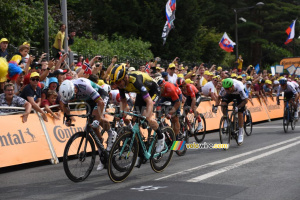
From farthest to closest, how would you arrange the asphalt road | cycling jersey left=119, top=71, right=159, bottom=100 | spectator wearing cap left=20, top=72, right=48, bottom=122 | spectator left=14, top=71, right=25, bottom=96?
spectator left=14, top=71, right=25, bottom=96 → spectator wearing cap left=20, top=72, right=48, bottom=122 → cycling jersey left=119, top=71, right=159, bottom=100 → the asphalt road

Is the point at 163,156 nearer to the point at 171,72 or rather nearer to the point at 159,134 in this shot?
the point at 159,134

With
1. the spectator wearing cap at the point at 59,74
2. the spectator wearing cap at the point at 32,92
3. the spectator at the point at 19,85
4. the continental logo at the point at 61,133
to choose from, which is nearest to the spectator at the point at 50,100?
the continental logo at the point at 61,133

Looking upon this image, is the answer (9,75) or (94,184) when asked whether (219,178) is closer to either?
(94,184)

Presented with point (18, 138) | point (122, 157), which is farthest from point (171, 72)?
point (122, 157)

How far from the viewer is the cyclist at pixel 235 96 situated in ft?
→ 41.9

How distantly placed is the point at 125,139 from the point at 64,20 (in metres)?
9.24

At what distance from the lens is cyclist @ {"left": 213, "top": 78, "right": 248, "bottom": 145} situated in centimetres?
1278

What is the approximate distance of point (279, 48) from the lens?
58656 millimetres

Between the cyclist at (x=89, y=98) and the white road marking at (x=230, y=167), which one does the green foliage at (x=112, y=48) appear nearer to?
the white road marking at (x=230, y=167)

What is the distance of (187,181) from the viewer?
802 cm

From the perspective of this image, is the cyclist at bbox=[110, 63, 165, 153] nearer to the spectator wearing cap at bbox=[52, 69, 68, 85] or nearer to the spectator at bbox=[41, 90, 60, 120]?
the spectator at bbox=[41, 90, 60, 120]

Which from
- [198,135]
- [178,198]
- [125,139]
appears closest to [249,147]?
[198,135]

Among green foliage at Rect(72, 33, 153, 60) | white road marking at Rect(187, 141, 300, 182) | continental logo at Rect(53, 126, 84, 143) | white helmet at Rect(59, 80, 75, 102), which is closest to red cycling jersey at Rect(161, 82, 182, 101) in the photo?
white road marking at Rect(187, 141, 300, 182)

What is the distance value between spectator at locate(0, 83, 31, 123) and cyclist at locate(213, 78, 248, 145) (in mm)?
4840
